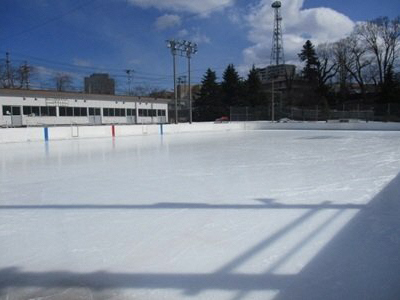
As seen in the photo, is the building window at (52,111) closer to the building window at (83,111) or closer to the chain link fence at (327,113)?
the building window at (83,111)

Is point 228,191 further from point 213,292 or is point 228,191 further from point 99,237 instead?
point 213,292

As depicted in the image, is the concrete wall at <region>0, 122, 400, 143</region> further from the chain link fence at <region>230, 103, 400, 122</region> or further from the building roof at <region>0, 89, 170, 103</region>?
the building roof at <region>0, 89, 170, 103</region>

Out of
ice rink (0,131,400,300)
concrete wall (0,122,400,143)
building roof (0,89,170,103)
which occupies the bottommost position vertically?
ice rink (0,131,400,300)

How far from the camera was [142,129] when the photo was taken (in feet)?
81.7

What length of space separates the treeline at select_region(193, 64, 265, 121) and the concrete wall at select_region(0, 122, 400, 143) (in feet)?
65.0

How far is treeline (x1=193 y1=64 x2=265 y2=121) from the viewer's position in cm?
5244

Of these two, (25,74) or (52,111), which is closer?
(52,111)

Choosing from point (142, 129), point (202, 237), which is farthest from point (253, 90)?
point (202, 237)

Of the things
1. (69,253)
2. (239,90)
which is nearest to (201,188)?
(69,253)

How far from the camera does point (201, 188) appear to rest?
6.11 meters

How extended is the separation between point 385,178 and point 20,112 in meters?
31.5

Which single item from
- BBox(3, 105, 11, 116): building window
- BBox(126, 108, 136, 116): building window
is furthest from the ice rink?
BBox(126, 108, 136, 116): building window

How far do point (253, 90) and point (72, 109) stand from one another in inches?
1089

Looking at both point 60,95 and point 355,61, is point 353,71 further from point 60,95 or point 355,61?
point 60,95
